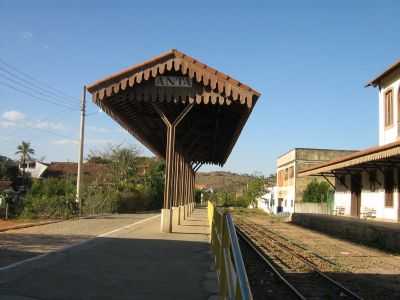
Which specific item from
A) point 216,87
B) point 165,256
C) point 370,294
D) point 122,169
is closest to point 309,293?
point 370,294

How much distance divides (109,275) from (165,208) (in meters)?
7.68

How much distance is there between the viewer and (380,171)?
79.8 ft

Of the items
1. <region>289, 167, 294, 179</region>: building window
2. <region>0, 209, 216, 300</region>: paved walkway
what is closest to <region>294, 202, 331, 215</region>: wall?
<region>289, 167, 294, 179</region>: building window

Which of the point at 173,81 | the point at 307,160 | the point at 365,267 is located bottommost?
the point at 365,267

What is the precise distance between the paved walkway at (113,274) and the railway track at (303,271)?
1.66 meters

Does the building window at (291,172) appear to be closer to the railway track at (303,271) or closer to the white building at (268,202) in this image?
the white building at (268,202)

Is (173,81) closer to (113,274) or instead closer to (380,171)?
(113,274)

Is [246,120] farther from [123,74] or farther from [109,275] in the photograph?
[109,275]

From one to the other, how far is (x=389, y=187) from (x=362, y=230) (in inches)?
148

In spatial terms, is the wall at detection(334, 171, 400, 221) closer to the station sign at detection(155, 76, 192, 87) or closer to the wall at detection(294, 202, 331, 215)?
the wall at detection(294, 202, 331, 215)

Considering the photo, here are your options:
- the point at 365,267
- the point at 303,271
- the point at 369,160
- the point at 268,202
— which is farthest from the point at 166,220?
the point at 268,202

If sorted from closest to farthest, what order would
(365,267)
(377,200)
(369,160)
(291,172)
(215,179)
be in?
(365,267)
(369,160)
(377,200)
(291,172)
(215,179)

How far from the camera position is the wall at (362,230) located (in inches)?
681

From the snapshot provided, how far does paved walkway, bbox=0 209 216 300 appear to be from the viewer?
252 inches
